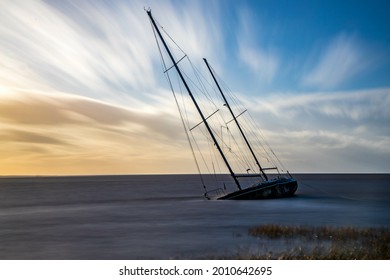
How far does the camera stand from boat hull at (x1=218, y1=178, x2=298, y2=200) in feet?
128

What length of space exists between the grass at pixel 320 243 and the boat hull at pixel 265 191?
16987 mm

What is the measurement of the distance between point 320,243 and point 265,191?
2187 centimetres

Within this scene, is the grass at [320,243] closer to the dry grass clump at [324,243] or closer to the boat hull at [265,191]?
the dry grass clump at [324,243]

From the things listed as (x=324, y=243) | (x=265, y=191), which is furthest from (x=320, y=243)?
(x=265, y=191)

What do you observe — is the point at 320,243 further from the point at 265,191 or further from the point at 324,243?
the point at 265,191

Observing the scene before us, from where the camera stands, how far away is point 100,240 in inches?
869

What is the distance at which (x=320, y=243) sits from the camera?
17625 millimetres

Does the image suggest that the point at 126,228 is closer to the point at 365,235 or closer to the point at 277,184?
the point at 365,235

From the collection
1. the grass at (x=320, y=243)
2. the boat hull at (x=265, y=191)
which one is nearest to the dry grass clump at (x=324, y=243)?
the grass at (x=320, y=243)

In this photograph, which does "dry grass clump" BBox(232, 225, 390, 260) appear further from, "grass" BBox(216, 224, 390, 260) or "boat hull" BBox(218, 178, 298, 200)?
"boat hull" BBox(218, 178, 298, 200)

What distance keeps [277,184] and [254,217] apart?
13.0 m

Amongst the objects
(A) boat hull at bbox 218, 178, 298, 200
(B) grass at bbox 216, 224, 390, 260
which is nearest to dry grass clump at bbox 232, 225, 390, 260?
(B) grass at bbox 216, 224, 390, 260

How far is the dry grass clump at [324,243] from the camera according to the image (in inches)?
571
